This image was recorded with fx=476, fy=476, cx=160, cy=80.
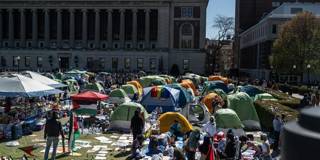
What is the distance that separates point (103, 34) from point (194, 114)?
79310mm

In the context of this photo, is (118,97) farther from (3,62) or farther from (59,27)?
(3,62)

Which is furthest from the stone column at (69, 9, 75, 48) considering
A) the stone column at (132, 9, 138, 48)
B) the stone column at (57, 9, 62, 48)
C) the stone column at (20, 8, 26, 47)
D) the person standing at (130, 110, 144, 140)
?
the person standing at (130, 110, 144, 140)

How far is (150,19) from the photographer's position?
104 meters

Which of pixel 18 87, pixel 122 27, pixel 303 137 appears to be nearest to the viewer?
pixel 303 137

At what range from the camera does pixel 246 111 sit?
2631 cm

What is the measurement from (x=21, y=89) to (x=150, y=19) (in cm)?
8236

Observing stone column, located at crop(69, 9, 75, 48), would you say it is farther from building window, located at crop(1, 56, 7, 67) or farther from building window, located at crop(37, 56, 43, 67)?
building window, located at crop(1, 56, 7, 67)

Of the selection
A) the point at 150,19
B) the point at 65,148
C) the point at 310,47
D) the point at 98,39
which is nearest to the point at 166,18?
the point at 150,19

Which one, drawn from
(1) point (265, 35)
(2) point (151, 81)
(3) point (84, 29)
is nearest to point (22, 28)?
(3) point (84, 29)

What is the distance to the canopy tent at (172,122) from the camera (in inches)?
813

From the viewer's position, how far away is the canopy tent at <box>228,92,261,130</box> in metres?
26.0

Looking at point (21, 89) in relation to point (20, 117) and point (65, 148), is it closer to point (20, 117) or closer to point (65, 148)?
point (20, 117)

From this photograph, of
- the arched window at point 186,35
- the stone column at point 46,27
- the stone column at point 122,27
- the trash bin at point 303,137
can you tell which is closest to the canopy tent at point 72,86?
the trash bin at point 303,137

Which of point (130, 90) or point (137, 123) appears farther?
point (130, 90)
